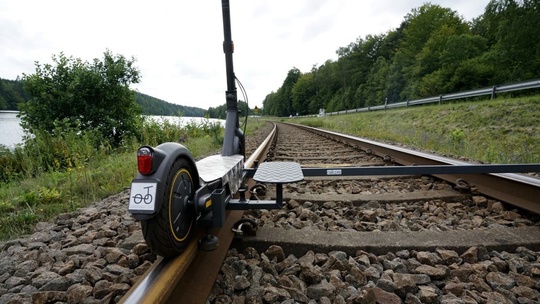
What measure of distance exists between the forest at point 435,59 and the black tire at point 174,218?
25253 mm

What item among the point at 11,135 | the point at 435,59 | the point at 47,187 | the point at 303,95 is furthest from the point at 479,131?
the point at 303,95

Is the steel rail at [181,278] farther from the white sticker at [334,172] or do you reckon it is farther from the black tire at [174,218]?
the white sticker at [334,172]

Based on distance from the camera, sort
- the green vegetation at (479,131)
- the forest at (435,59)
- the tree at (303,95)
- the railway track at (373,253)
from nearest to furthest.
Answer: the railway track at (373,253)
the green vegetation at (479,131)
the forest at (435,59)
the tree at (303,95)

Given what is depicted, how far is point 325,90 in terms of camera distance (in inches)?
2837

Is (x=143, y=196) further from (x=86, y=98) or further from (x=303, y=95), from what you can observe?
(x=303, y=95)

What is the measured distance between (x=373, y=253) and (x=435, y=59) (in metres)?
35.9

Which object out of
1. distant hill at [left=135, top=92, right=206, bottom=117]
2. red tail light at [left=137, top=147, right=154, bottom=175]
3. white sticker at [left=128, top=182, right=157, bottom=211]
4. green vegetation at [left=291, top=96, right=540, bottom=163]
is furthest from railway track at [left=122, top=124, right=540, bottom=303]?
distant hill at [left=135, top=92, right=206, bottom=117]

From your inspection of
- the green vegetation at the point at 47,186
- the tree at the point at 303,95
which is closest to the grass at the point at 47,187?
the green vegetation at the point at 47,186

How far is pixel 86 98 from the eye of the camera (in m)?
13.1

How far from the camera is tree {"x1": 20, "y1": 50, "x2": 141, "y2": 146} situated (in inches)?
472

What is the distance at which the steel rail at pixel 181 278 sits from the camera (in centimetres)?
97

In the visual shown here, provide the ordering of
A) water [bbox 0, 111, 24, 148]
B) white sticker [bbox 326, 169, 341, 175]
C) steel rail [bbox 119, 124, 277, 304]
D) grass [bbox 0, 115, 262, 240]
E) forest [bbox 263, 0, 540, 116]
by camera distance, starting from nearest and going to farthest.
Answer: steel rail [bbox 119, 124, 277, 304], white sticker [bbox 326, 169, 341, 175], grass [bbox 0, 115, 262, 240], water [bbox 0, 111, 24, 148], forest [bbox 263, 0, 540, 116]

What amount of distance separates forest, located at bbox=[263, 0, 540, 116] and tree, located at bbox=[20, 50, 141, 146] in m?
24.5

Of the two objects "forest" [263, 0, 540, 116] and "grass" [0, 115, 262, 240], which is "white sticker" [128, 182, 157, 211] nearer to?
"grass" [0, 115, 262, 240]
